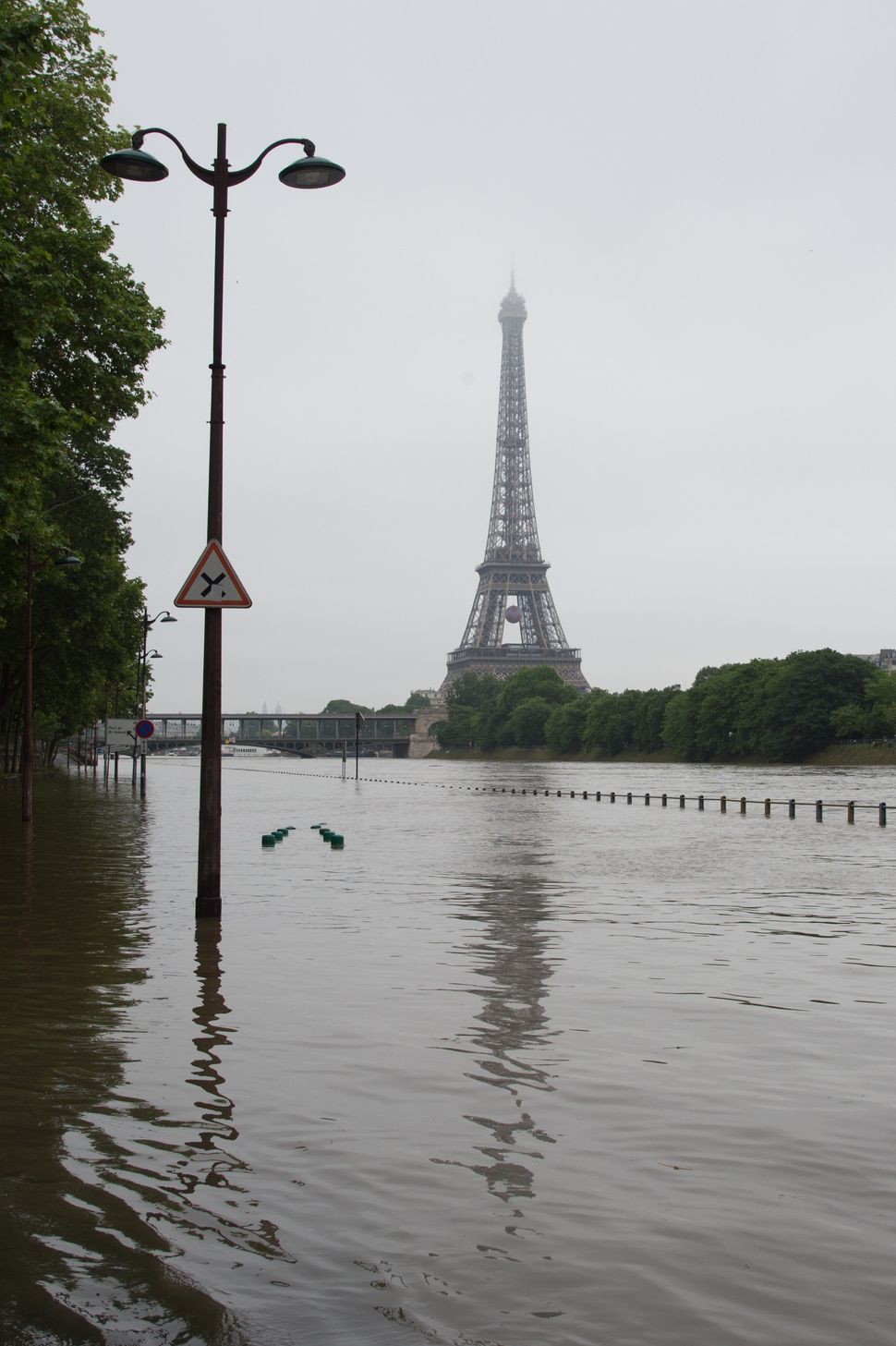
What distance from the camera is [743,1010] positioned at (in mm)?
10180

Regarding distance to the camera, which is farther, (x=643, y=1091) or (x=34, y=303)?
(x=34, y=303)

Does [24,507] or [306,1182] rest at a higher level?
[24,507]

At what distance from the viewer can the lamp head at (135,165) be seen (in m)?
14.8

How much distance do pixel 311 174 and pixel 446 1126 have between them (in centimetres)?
1172

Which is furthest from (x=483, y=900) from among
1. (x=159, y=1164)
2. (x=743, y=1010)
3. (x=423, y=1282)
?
(x=423, y=1282)

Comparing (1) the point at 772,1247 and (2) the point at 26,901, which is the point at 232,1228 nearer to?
(1) the point at 772,1247

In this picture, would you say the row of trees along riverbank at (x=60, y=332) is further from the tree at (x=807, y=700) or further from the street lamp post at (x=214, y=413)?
the tree at (x=807, y=700)

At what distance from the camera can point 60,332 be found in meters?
26.1

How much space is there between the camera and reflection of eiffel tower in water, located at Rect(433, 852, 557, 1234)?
6180 millimetres

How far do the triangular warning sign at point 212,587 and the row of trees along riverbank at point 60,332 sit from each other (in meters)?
5.13

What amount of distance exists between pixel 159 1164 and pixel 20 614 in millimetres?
39947

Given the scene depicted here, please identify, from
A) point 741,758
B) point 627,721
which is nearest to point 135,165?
point 741,758

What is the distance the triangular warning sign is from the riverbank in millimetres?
100962

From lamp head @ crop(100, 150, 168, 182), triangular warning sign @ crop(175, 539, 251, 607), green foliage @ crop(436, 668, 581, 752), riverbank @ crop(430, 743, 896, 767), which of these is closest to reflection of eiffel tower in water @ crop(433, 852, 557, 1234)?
triangular warning sign @ crop(175, 539, 251, 607)
